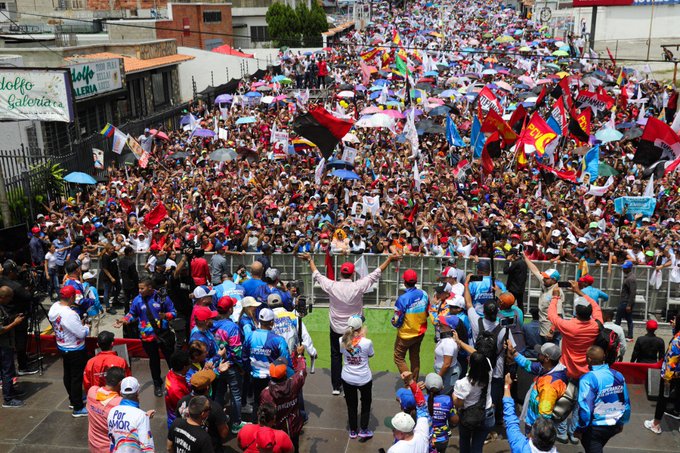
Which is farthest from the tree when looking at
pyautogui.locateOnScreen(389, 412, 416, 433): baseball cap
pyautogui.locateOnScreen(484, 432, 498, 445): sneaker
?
pyautogui.locateOnScreen(389, 412, 416, 433): baseball cap

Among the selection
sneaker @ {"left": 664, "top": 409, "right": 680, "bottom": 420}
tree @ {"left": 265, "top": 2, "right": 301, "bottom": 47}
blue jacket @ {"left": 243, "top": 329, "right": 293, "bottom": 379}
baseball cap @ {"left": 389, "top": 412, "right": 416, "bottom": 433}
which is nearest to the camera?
baseball cap @ {"left": 389, "top": 412, "right": 416, "bottom": 433}

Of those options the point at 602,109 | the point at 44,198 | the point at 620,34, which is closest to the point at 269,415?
the point at 44,198

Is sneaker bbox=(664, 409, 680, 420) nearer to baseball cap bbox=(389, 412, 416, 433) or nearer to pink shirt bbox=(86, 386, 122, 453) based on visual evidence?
baseball cap bbox=(389, 412, 416, 433)

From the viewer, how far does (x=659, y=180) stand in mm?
15852

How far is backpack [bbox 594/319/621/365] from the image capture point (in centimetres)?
720

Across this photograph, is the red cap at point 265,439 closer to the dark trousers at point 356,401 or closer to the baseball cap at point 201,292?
the dark trousers at point 356,401

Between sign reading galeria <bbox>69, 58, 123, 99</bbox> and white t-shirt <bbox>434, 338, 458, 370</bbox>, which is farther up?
sign reading galeria <bbox>69, 58, 123, 99</bbox>

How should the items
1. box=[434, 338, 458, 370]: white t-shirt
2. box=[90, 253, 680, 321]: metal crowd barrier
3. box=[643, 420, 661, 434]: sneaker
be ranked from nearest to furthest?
1. box=[434, 338, 458, 370]: white t-shirt
2. box=[643, 420, 661, 434]: sneaker
3. box=[90, 253, 680, 321]: metal crowd barrier

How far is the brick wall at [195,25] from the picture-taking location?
44.1 m

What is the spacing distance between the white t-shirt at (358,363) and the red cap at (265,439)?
190cm

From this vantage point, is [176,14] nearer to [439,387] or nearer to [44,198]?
[44,198]

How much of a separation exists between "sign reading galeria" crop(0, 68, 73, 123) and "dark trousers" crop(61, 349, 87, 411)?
450 inches

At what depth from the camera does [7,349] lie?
8.19 m

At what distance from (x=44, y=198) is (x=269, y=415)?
41.9ft
